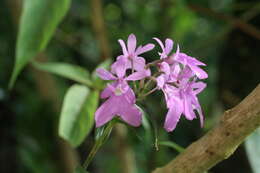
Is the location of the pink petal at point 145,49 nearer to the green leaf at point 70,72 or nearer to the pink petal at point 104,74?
the pink petal at point 104,74

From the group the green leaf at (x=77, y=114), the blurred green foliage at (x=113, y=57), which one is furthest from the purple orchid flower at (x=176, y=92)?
the blurred green foliage at (x=113, y=57)

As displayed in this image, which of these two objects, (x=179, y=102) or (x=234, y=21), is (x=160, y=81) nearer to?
(x=179, y=102)

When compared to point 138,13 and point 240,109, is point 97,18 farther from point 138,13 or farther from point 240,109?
point 240,109

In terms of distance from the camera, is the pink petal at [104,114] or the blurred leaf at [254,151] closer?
the pink petal at [104,114]

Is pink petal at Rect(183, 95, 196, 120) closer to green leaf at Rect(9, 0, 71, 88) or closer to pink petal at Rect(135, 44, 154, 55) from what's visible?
pink petal at Rect(135, 44, 154, 55)

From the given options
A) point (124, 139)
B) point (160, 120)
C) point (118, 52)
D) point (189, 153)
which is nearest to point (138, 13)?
point (118, 52)

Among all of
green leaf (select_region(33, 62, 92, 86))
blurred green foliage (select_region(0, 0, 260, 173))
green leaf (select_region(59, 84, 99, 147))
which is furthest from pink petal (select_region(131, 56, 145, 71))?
blurred green foliage (select_region(0, 0, 260, 173))
